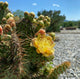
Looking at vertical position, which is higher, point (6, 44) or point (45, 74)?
point (6, 44)

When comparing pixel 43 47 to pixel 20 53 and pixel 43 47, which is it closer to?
pixel 43 47

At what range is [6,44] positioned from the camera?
36.7 inches

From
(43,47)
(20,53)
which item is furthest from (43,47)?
(20,53)

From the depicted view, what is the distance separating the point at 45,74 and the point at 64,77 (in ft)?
2.62

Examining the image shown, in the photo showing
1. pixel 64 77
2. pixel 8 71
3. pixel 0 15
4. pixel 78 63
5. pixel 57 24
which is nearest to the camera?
pixel 8 71

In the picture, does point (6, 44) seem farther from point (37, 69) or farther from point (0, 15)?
point (0, 15)

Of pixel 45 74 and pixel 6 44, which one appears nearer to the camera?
pixel 6 44

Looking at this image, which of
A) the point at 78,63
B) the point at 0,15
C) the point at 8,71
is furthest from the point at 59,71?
the point at 78,63

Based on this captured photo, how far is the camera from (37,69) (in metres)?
1.20

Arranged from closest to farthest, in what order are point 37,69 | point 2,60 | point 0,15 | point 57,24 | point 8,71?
point 8,71 < point 2,60 < point 37,69 < point 0,15 < point 57,24

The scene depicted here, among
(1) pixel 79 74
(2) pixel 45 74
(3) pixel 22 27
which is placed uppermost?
(3) pixel 22 27

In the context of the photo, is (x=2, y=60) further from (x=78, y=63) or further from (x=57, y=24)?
(x=57, y=24)

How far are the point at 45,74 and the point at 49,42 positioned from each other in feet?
1.13

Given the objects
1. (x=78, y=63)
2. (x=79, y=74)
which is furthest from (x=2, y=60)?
(x=78, y=63)
